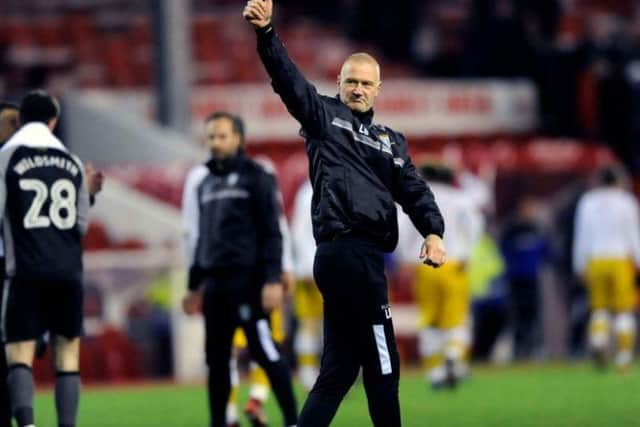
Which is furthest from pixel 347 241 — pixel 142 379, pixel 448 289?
pixel 142 379

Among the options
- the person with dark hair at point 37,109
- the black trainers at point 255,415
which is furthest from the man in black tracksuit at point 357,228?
the black trainers at point 255,415

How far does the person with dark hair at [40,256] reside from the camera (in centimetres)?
1072

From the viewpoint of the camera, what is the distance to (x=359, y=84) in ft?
30.1

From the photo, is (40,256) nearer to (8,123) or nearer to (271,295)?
(8,123)

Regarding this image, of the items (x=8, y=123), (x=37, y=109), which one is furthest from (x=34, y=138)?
(x=8, y=123)

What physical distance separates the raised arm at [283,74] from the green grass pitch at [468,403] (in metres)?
4.90

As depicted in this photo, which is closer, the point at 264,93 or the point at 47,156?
the point at 47,156

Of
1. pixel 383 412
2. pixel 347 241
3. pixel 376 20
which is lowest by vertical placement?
pixel 383 412

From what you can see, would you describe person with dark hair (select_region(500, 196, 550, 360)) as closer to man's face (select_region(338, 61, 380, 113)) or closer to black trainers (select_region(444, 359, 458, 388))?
black trainers (select_region(444, 359, 458, 388))

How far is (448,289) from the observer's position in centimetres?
1773

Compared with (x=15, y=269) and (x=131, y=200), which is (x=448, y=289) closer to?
(x=131, y=200)

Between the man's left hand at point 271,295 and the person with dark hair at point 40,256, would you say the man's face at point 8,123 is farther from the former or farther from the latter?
the man's left hand at point 271,295

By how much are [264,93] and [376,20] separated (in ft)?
17.0

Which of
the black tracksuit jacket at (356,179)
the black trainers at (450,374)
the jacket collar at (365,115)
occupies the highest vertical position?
the jacket collar at (365,115)
